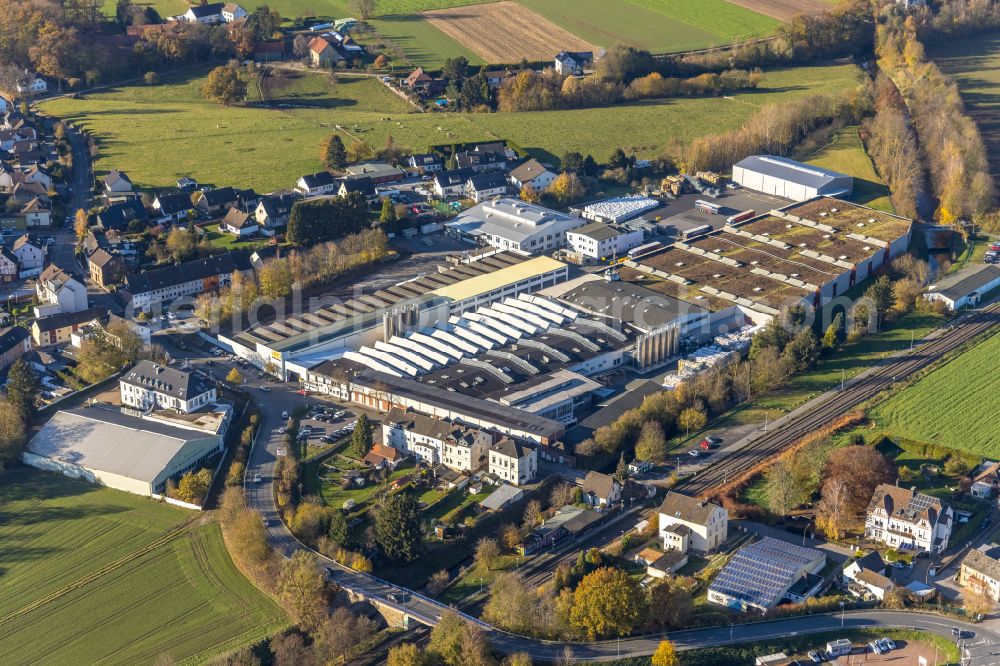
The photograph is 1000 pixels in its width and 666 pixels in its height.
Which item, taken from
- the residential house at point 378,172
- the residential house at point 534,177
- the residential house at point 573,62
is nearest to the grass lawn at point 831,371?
the residential house at point 534,177

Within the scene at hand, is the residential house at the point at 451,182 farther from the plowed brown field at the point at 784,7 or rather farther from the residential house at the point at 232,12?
the plowed brown field at the point at 784,7

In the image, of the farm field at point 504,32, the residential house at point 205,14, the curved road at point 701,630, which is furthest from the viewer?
the residential house at point 205,14

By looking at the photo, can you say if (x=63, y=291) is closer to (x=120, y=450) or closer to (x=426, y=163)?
(x=120, y=450)

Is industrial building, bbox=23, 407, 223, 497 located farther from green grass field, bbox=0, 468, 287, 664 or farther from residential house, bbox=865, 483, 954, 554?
residential house, bbox=865, 483, 954, 554

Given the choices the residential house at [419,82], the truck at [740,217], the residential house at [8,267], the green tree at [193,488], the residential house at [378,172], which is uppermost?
the residential house at [419,82]

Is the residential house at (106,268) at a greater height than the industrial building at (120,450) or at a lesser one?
greater

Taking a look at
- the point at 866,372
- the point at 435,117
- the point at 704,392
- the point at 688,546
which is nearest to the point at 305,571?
the point at 688,546

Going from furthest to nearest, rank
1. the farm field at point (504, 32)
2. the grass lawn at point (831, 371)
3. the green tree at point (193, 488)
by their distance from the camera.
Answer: the farm field at point (504, 32) < the grass lawn at point (831, 371) < the green tree at point (193, 488)
